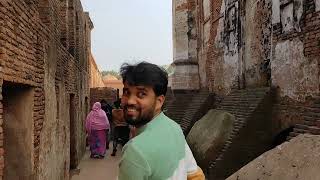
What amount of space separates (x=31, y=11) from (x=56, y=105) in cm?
238

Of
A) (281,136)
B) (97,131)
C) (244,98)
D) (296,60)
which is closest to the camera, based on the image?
(296,60)

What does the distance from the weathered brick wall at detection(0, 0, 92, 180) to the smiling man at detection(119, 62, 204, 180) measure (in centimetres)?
248

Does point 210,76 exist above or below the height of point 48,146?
above

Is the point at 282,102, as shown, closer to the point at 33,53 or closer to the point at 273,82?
the point at 273,82

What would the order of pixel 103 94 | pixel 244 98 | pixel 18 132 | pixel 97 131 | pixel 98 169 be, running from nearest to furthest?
pixel 18 132
pixel 244 98
pixel 98 169
pixel 97 131
pixel 103 94

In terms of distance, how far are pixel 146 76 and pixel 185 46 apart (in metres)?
14.6

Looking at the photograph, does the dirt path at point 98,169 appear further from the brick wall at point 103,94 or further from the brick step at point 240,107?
the brick wall at point 103,94

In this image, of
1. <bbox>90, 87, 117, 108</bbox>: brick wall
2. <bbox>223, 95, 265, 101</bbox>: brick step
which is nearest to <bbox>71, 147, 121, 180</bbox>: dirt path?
<bbox>223, 95, 265, 101</bbox>: brick step

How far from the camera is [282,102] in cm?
842

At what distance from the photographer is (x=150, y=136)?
1588 mm

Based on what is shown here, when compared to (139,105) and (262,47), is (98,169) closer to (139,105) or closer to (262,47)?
(262,47)

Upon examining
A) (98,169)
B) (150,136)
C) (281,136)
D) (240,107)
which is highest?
(150,136)

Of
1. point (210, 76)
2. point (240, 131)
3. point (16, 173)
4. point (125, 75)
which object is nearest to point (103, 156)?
point (210, 76)

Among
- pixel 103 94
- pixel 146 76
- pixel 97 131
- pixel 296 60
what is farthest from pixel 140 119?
pixel 103 94
